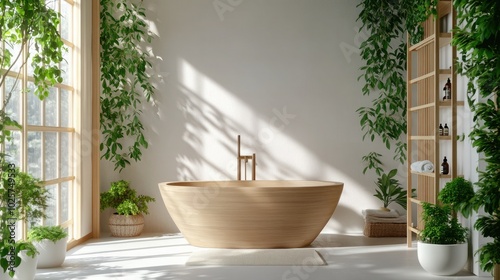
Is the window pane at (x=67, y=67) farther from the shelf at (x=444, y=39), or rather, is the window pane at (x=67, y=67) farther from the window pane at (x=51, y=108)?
the shelf at (x=444, y=39)

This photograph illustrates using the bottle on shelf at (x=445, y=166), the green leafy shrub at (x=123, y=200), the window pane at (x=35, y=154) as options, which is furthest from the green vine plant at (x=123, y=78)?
the bottle on shelf at (x=445, y=166)

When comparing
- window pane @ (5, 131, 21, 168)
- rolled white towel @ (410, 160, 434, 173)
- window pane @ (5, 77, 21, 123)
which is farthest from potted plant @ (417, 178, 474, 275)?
window pane @ (5, 77, 21, 123)

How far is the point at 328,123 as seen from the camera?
7660mm

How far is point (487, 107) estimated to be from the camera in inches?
186

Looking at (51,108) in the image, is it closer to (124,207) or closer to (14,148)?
(14,148)

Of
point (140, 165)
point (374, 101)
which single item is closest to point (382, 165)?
point (374, 101)

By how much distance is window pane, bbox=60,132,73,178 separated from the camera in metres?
6.41

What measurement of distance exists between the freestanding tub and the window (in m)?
0.96

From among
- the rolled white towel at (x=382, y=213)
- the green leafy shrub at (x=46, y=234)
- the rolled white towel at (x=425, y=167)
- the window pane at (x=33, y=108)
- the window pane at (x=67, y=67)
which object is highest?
the window pane at (x=67, y=67)

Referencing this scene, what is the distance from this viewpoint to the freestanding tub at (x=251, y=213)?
20.2 ft

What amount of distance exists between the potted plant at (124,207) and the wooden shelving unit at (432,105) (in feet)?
9.34

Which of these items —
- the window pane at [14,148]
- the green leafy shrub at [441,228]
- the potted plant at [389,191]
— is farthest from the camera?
the potted plant at [389,191]

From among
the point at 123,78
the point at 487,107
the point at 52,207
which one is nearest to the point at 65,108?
the point at 52,207

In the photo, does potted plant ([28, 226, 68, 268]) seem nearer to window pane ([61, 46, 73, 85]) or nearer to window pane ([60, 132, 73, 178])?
window pane ([60, 132, 73, 178])
